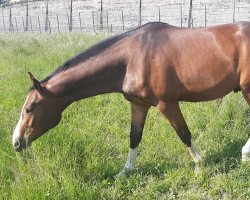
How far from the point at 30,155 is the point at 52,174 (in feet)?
1.26

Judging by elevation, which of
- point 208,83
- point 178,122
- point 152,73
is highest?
point 152,73

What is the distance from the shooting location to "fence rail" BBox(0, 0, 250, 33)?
2338 cm

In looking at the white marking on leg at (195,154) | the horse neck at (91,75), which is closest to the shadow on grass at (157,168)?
the white marking on leg at (195,154)

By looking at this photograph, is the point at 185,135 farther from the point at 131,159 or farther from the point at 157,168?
the point at 131,159

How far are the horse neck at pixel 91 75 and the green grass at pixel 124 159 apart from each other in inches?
21.8

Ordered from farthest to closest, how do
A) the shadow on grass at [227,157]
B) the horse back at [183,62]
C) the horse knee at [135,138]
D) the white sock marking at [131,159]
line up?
the horse knee at [135,138] → the white sock marking at [131,159] → the shadow on grass at [227,157] → the horse back at [183,62]

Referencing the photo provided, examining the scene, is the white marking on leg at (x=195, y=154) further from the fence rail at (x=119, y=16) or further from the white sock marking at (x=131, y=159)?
the fence rail at (x=119, y=16)

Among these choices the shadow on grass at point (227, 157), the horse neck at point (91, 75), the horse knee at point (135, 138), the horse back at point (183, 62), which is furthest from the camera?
the horse knee at point (135, 138)

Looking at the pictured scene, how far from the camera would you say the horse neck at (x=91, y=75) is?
390cm

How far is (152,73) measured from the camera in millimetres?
3766

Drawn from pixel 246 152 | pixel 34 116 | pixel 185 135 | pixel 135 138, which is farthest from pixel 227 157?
pixel 34 116

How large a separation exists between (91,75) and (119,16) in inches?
1060

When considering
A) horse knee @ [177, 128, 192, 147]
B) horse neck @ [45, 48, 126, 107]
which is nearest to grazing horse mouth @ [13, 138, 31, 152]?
horse neck @ [45, 48, 126, 107]

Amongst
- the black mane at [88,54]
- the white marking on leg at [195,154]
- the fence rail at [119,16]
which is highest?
the black mane at [88,54]
